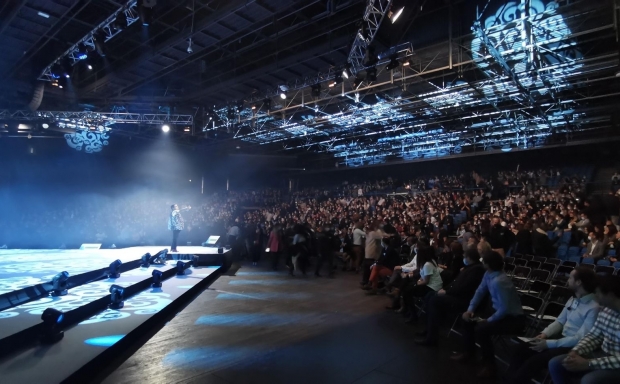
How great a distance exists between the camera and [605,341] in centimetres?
219

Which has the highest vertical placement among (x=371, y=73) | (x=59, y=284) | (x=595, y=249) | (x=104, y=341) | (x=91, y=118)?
(x=371, y=73)

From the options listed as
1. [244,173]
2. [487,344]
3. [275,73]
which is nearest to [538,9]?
[275,73]

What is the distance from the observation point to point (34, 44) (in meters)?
7.95

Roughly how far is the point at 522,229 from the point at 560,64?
3.96 m

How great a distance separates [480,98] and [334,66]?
4.80m

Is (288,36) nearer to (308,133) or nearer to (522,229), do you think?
(308,133)

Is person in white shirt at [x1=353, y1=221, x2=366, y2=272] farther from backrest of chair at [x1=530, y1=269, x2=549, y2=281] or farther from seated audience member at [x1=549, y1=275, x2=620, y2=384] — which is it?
seated audience member at [x1=549, y1=275, x2=620, y2=384]

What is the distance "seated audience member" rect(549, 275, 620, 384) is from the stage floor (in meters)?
3.53

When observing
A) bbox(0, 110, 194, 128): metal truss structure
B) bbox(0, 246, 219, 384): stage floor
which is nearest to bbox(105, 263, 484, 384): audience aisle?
bbox(0, 246, 219, 384): stage floor

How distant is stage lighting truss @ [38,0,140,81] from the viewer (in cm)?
644

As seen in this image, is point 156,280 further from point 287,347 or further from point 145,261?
point 287,347

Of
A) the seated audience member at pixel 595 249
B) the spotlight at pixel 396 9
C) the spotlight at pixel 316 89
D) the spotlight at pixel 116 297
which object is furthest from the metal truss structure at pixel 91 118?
the seated audience member at pixel 595 249

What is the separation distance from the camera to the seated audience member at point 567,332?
2.41 m

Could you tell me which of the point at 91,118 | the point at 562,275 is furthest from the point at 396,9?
the point at 91,118
